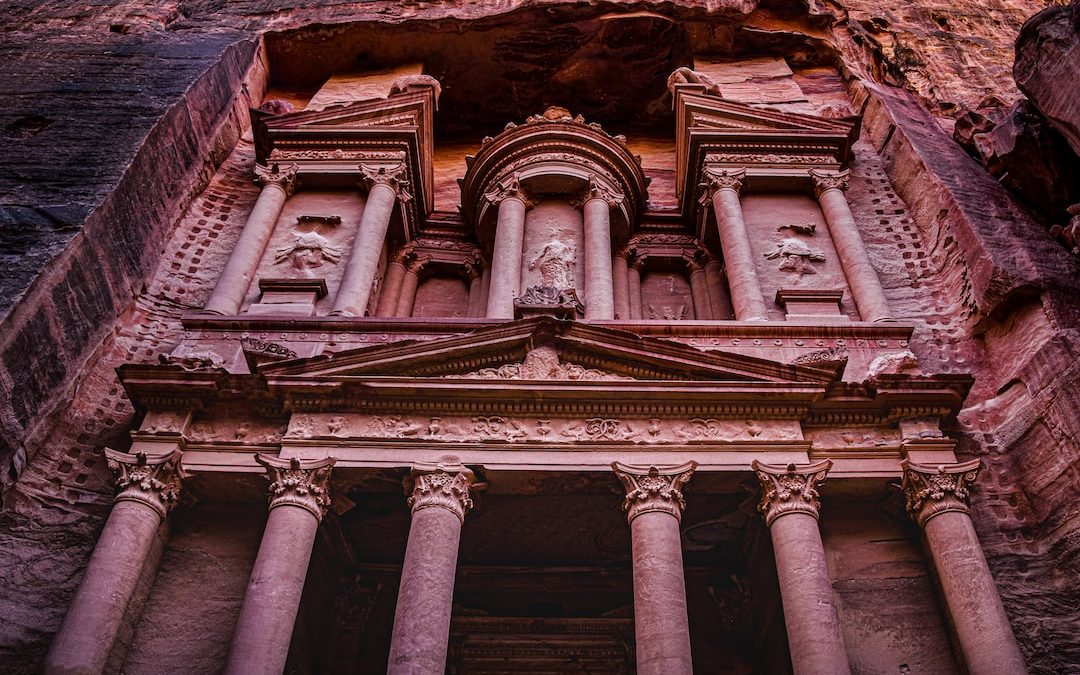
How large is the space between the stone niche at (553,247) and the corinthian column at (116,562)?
5.77 m

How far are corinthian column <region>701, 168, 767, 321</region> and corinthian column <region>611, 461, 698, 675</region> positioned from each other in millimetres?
3777

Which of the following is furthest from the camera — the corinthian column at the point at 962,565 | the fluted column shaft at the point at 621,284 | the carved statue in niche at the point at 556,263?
the fluted column shaft at the point at 621,284

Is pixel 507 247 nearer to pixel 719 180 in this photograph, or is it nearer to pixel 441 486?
pixel 719 180

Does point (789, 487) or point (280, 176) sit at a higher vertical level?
point (280, 176)

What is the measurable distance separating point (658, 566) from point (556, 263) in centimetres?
623

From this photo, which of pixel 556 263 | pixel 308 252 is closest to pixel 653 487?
pixel 556 263

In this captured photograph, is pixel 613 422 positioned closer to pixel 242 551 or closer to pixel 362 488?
pixel 362 488

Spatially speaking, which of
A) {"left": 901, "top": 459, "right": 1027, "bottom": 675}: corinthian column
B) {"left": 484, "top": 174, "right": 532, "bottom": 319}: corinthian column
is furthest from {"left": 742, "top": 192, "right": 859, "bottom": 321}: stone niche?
{"left": 484, "top": 174, "right": 532, "bottom": 319}: corinthian column

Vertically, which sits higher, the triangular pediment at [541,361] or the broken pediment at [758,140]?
the broken pediment at [758,140]

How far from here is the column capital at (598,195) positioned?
15.1m

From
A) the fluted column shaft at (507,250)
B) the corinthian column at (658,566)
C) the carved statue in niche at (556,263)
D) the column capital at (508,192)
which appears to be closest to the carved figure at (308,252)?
the fluted column shaft at (507,250)

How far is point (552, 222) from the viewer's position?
49.3 ft

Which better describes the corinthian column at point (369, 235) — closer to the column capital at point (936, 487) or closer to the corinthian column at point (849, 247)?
the corinthian column at point (849, 247)

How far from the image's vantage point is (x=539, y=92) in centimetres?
2038
